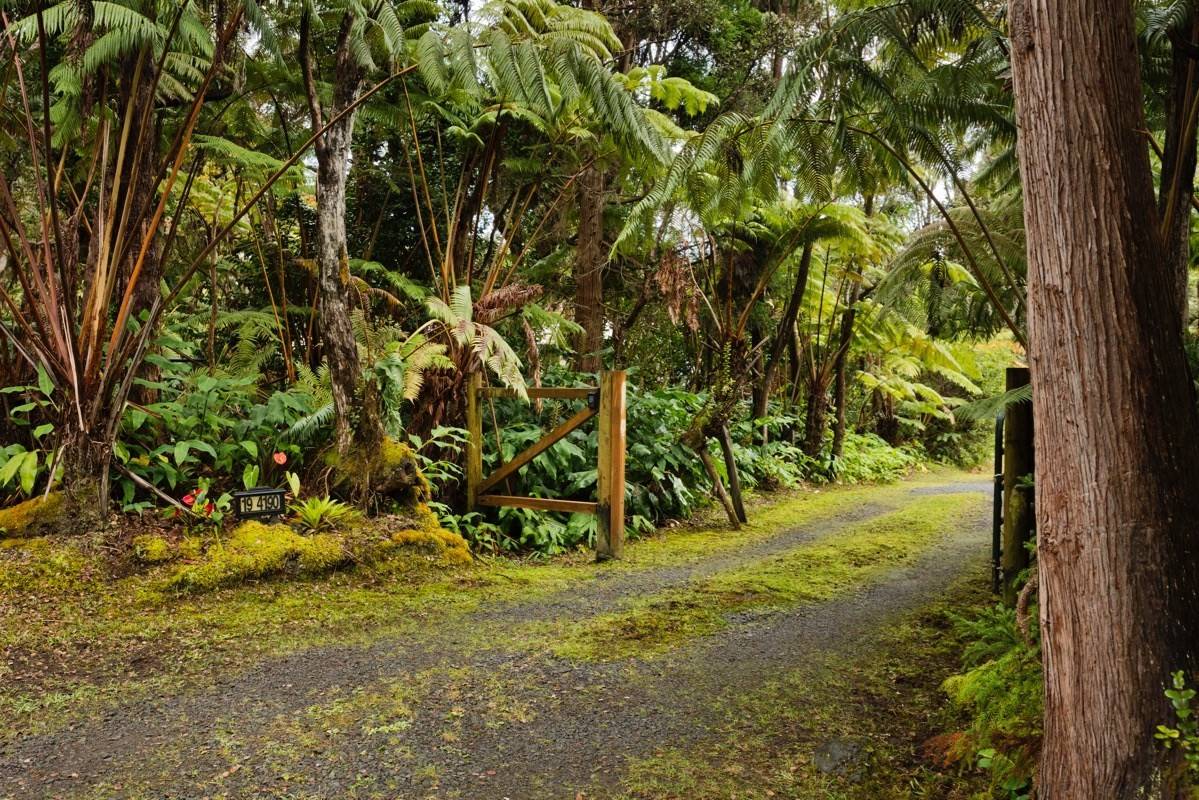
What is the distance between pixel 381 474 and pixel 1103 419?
438cm

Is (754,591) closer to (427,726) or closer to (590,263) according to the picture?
(427,726)

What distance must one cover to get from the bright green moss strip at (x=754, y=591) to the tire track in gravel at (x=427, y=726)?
0.59ft

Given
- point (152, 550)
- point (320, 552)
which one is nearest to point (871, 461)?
point (320, 552)

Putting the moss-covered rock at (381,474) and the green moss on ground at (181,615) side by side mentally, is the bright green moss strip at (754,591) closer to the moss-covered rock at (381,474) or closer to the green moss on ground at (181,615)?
the green moss on ground at (181,615)

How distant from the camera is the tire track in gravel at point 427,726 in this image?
2352mm

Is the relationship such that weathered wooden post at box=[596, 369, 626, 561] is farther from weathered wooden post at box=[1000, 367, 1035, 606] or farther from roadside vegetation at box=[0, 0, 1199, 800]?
weathered wooden post at box=[1000, 367, 1035, 606]

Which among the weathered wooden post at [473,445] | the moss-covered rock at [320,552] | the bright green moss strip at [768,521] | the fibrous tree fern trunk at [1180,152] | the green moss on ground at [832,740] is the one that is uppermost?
the fibrous tree fern trunk at [1180,152]

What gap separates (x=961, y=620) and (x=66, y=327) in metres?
4.87

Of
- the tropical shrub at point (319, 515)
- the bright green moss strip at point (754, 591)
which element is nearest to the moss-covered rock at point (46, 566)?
the tropical shrub at point (319, 515)

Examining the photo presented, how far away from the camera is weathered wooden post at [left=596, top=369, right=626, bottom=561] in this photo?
5750 mm

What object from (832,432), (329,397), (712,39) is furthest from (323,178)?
(832,432)

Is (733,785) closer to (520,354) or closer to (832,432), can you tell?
(520,354)

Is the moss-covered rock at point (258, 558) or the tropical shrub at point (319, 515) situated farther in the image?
the tropical shrub at point (319, 515)

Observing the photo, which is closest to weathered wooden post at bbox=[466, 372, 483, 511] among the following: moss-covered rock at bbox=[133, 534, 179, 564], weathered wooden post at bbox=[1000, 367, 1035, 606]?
moss-covered rock at bbox=[133, 534, 179, 564]
